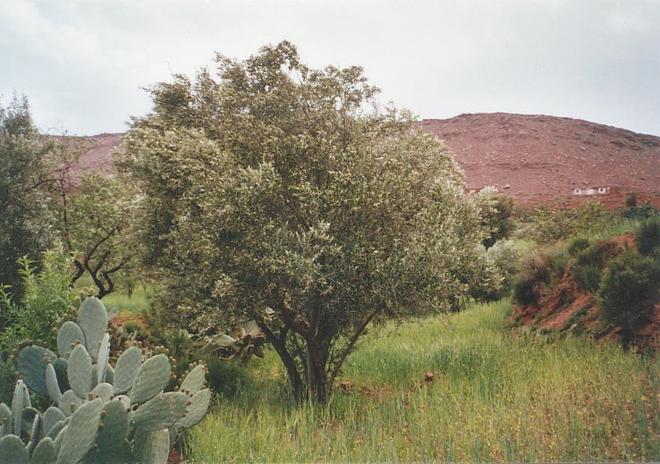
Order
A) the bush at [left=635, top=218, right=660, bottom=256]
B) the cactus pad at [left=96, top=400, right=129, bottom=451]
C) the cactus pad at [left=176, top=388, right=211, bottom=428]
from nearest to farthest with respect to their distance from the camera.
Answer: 1. the cactus pad at [left=96, top=400, right=129, bottom=451]
2. the cactus pad at [left=176, top=388, right=211, bottom=428]
3. the bush at [left=635, top=218, right=660, bottom=256]

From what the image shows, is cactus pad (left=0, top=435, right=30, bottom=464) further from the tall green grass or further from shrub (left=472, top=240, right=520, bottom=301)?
the tall green grass

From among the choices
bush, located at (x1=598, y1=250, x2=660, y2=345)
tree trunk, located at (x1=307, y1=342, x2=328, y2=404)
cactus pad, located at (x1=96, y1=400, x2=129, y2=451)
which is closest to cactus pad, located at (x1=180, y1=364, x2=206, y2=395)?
cactus pad, located at (x1=96, y1=400, x2=129, y2=451)

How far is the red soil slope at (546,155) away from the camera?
60.6m

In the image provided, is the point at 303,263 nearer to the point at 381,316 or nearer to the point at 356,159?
the point at 356,159

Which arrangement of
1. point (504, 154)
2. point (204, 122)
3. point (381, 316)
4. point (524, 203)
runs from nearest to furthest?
1. point (381, 316)
2. point (204, 122)
3. point (524, 203)
4. point (504, 154)

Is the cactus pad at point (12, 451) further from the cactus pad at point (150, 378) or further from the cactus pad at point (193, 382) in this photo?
the cactus pad at point (193, 382)

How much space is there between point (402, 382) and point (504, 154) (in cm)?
6662

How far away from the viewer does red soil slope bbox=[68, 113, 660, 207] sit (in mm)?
60594

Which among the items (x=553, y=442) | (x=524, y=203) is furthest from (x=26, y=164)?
(x=524, y=203)

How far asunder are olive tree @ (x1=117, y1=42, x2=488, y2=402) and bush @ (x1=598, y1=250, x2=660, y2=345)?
2.97m

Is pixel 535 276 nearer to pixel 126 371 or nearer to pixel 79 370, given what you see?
pixel 126 371

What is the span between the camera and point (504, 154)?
72.2 meters

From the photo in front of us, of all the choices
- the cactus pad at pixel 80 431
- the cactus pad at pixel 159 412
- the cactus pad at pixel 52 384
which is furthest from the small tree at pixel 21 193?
the cactus pad at pixel 80 431

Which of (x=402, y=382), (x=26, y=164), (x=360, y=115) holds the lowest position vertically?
(x=402, y=382)
